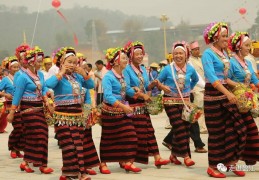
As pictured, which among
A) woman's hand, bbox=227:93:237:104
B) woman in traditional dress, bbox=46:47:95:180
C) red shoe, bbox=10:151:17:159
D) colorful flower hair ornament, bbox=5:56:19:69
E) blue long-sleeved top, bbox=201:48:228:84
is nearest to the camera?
woman's hand, bbox=227:93:237:104

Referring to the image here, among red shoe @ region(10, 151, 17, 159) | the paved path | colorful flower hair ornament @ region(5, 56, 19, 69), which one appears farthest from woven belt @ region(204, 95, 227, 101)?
colorful flower hair ornament @ region(5, 56, 19, 69)

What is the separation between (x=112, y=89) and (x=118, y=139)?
2.26 feet

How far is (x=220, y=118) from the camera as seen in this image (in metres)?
7.97

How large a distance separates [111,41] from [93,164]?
5977 cm

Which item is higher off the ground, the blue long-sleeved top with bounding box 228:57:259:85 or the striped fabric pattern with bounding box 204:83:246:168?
the blue long-sleeved top with bounding box 228:57:259:85

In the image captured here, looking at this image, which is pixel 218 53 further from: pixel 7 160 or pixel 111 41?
pixel 111 41

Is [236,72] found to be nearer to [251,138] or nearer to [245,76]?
[245,76]

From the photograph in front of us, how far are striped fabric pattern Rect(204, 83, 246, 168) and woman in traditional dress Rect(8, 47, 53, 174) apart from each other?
242 centimetres

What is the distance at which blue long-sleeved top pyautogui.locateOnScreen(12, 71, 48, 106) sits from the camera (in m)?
8.99

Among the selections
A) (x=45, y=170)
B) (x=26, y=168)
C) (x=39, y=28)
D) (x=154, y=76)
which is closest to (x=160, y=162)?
(x=45, y=170)

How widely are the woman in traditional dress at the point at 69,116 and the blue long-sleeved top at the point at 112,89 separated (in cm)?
50

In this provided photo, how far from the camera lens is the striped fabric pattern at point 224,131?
7898 mm

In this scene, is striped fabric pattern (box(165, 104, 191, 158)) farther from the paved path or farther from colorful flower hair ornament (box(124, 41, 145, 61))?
colorful flower hair ornament (box(124, 41, 145, 61))

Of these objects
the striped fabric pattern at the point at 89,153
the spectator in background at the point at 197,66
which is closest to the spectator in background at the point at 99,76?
the spectator in background at the point at 197,66
